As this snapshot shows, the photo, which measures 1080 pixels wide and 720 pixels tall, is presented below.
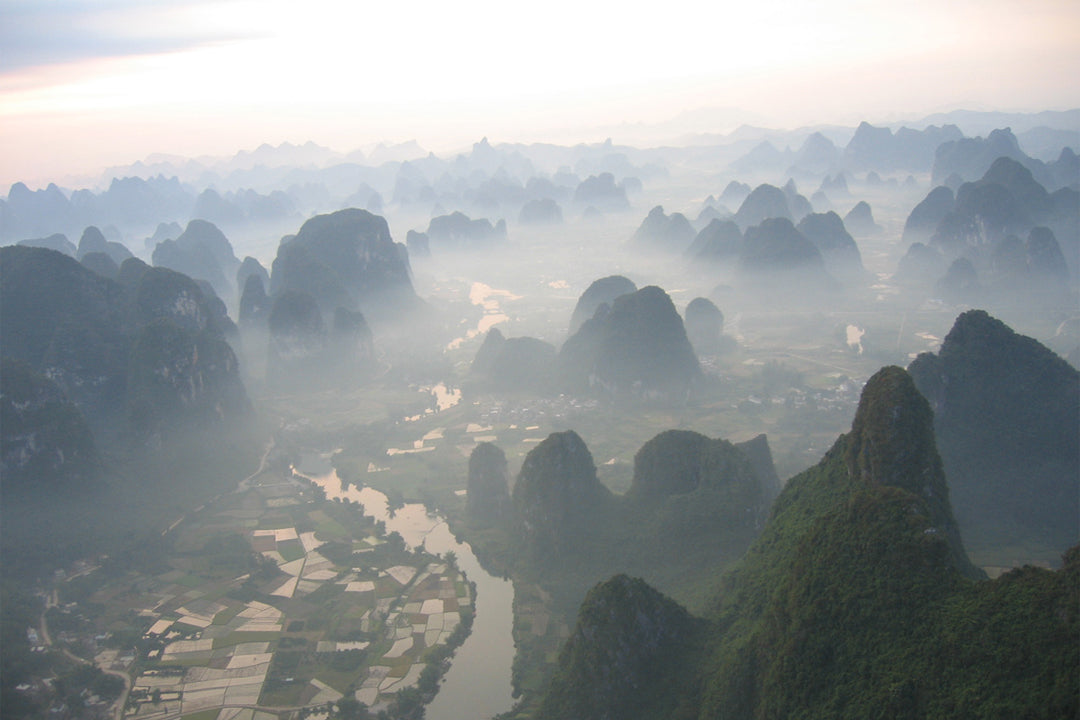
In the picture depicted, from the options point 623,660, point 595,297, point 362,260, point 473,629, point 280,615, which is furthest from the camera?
point 362,260

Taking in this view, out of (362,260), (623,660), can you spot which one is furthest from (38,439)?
(362,260)

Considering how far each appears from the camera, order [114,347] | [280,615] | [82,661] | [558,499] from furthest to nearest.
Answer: [114,347] → [558,499] → [280,615] → [82,661]

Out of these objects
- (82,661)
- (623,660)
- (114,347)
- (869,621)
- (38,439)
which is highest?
(114,347)

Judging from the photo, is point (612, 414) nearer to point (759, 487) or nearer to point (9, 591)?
point (759, 487)

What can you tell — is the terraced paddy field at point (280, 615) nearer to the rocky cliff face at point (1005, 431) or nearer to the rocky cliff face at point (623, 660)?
the rocky cliff face at point (623, 660)

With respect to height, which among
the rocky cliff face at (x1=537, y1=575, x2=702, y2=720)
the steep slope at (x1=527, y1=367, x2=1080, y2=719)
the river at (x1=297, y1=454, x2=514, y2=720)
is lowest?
the river at (x1=297, y1=454, x2=514, y2=720)

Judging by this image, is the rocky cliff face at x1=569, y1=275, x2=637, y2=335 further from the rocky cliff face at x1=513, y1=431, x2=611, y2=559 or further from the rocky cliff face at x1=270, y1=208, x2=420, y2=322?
the rocky cliff face at x1=513, y1=431, x2=611, y2=559

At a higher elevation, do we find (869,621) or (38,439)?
(38,439)

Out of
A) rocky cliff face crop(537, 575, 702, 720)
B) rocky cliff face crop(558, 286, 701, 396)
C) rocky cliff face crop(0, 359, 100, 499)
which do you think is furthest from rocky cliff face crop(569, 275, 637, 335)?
rocky cliff face crop(537, 575, 702, 720)

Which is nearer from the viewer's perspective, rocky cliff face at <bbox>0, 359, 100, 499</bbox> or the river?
the river

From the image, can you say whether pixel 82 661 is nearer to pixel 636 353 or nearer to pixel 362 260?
pixel 636 353

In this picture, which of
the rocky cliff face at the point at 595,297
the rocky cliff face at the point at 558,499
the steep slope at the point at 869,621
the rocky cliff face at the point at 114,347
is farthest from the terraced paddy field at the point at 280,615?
the rocky cliff face at the point at 595,297
